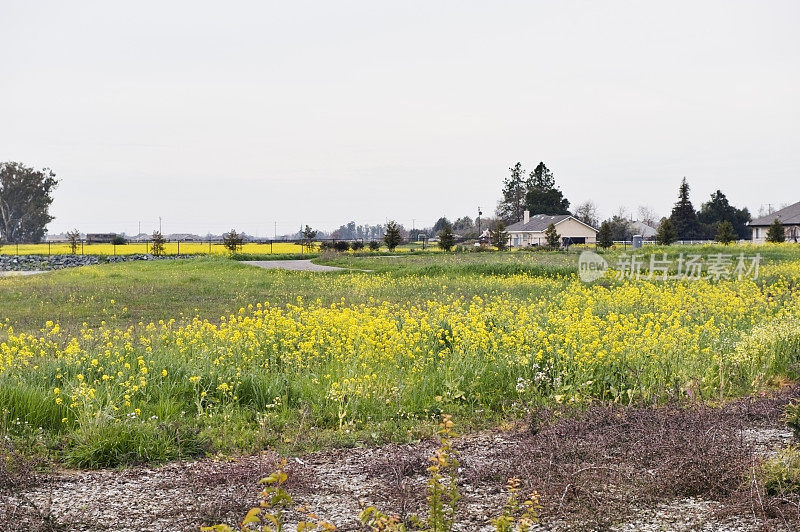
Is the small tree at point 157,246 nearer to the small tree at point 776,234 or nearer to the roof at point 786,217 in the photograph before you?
the small tree at point 776,234

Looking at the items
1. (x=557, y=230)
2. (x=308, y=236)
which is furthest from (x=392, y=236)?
(x=557, y=230)

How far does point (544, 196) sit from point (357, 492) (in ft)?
298

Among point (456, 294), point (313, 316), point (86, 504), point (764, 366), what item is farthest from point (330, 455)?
point (456, 294)

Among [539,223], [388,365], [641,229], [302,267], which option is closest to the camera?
[388,365]

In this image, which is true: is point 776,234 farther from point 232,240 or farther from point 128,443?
point 128,443

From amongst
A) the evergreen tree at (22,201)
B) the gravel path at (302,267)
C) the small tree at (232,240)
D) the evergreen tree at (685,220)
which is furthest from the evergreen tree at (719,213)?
the evergreen tree at (22,201)

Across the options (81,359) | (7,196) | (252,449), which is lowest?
(252,449)

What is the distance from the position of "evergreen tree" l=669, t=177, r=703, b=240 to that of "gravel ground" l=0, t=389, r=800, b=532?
80.5 m

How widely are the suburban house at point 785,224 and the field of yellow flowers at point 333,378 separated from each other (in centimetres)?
6237

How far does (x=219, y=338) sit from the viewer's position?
8.86 meters

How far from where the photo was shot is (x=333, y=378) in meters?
7.42

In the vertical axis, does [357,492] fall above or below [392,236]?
below

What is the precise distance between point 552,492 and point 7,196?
9119cm

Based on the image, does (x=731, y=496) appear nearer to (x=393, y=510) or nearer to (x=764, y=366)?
(x=393, y=510)
